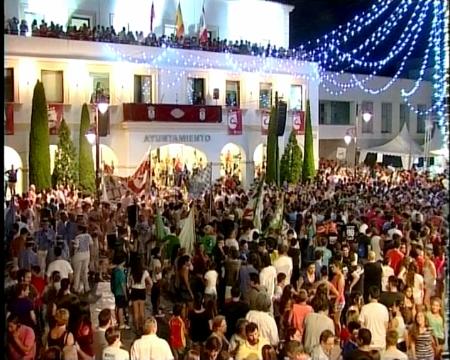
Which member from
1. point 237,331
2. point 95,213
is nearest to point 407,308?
point 237,331

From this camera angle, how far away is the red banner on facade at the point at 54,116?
17.9 meters

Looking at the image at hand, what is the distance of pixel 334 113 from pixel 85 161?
11.2 meters

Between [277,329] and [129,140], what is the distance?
13793 mm

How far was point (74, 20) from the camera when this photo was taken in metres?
21.4

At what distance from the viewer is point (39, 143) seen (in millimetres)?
16562

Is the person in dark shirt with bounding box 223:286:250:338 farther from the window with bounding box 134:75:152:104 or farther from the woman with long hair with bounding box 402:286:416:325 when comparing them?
the window with bounding box 134:75:152:104

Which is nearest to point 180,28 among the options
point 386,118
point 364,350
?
point 386,118

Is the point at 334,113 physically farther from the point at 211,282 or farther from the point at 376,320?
the point at 376,320

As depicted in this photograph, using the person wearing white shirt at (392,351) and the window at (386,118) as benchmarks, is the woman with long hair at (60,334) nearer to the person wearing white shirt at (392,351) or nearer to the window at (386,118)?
the person wearing white shirt at (392,351)

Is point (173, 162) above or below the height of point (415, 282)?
above

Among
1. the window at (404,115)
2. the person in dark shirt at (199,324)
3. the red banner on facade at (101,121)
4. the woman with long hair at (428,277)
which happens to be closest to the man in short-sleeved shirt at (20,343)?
the person in dark shirt at (199,324)

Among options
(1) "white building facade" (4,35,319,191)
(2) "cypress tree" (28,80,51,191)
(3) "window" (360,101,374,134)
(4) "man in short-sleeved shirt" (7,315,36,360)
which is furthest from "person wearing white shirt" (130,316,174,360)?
(3) "window" (360,101,374,134)

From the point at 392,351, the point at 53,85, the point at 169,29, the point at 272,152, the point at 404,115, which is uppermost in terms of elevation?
the point at 169,29

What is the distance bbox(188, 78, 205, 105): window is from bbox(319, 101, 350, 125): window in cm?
544
